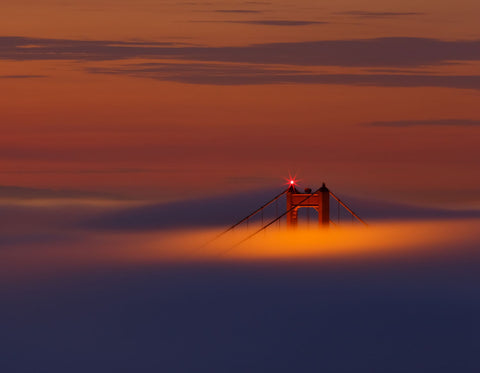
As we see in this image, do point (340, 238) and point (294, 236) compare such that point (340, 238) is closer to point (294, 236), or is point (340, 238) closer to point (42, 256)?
point (294, 236)

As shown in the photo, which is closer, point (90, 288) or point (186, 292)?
point (90, 288)

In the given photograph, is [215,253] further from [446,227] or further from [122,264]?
[446,227]

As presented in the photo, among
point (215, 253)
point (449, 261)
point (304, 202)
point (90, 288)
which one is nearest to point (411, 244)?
point (449, 261)

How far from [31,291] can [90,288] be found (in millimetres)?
11649

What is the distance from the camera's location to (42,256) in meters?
149

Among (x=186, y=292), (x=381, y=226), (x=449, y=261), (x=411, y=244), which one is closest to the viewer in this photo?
(x=186, y=292)

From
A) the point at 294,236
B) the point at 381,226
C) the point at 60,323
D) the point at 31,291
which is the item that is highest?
the point at 381,226

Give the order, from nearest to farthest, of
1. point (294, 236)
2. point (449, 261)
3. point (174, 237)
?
1. point (294, 236)
2. point (449, 261)
3. point (174, 237)

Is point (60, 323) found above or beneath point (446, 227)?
beneath

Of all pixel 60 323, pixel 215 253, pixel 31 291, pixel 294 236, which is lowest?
pixel 60 323

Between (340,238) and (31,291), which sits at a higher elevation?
(340,238)

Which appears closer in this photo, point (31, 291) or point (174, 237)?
point (31, 291)

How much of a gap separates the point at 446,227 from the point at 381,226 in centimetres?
1430

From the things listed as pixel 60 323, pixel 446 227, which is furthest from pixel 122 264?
pixel 446 227
